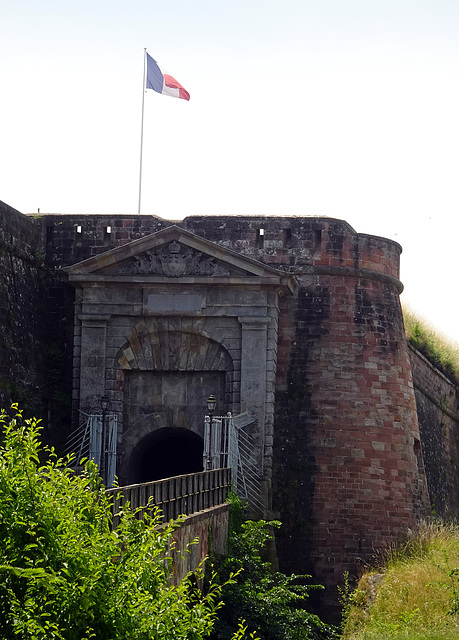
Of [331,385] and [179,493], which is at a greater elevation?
[331,385]

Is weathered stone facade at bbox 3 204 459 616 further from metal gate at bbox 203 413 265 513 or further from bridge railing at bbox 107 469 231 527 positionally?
bridge railing at bbox 107 469 231 527

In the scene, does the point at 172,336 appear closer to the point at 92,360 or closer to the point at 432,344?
the point at 92,360

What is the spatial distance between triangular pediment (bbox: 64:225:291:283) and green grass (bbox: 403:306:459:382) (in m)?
7.73

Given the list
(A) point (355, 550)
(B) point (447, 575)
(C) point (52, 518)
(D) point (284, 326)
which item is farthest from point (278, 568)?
(C) point (52, 518)

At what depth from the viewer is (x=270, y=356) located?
22078mm

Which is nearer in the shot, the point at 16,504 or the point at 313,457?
the point at 16,504

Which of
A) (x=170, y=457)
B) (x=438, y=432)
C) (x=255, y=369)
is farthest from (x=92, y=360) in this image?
(x=438, y=432)

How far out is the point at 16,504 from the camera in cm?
952

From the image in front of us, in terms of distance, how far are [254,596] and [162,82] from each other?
1341 cm

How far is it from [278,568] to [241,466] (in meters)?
2.07

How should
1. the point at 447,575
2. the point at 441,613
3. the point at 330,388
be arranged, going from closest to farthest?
the point at 441,613 < the point at 447,575 < the point at 330,388

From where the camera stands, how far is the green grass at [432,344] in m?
29.0

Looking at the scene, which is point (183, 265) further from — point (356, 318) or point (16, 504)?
point (16, 504)

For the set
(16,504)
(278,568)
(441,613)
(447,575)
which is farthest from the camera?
(278,568)
